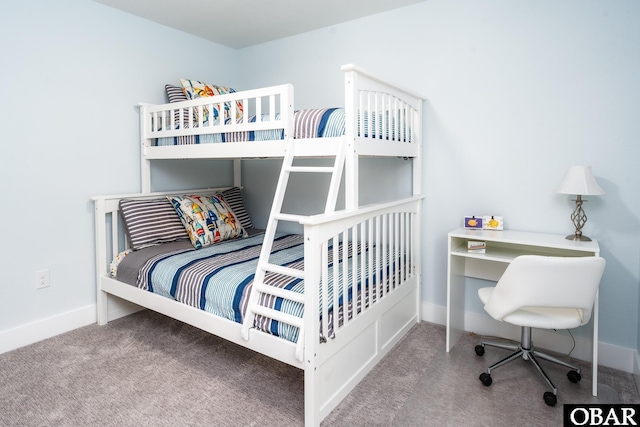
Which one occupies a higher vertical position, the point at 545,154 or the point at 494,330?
the point at 545,154

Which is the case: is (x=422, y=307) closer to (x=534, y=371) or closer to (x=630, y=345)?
(x=534, y=371)

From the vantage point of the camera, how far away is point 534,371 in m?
2.13

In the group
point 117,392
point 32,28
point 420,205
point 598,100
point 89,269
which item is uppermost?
point 32,28

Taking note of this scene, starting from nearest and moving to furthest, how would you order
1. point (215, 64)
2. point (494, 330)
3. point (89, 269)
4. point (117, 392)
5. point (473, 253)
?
1. point (117, 392)
2. point (473, 253)
3. point (494, 330)
4. point (89, 269)
5. point (215, 64)

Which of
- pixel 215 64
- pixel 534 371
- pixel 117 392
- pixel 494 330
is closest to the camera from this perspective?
pixel 117 392

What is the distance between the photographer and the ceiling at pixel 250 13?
8.87 feet

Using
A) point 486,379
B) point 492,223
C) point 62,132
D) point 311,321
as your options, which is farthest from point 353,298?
point 62,132

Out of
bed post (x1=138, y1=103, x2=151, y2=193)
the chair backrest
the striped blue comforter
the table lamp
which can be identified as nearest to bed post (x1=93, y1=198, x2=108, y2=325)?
bed post (x1=138, y1=103, x2=151, y2=193)

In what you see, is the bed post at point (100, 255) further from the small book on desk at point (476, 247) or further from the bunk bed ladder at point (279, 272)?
the small book on desk at point (476, 247)

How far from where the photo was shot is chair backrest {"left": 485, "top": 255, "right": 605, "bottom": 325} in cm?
171

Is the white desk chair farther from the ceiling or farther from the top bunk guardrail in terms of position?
the ceiling

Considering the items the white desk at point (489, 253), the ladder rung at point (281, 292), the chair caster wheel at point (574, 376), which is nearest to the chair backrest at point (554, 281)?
the white desk at point (489, 253)

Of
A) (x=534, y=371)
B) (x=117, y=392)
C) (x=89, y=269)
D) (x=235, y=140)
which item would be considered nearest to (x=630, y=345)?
(x=534, y=371)

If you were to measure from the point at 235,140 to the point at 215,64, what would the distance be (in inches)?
60.2
